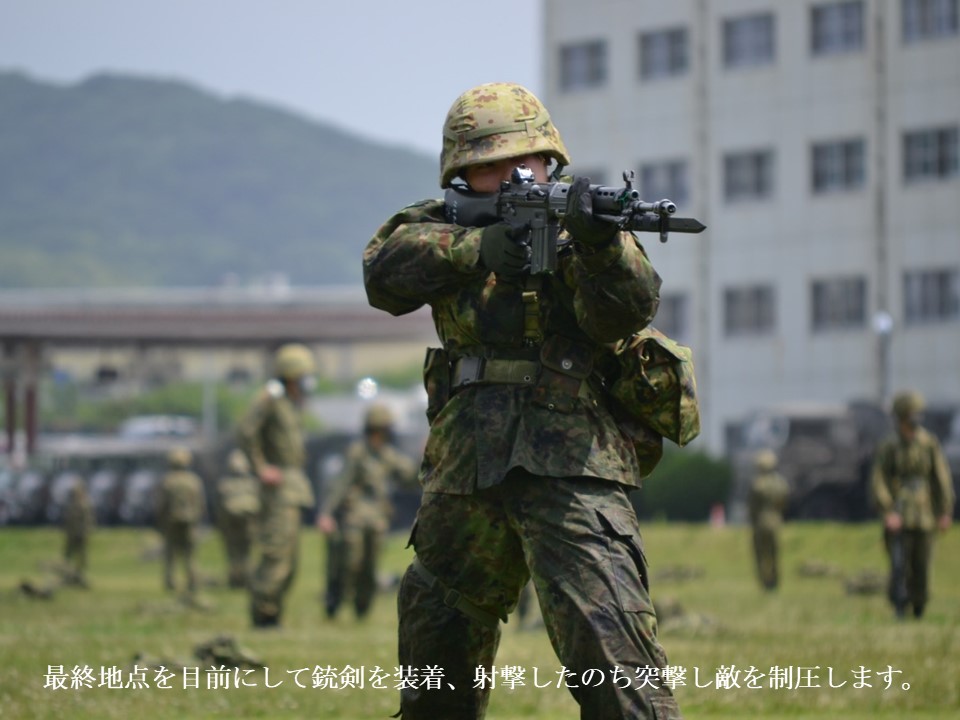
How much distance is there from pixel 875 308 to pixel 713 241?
546cm

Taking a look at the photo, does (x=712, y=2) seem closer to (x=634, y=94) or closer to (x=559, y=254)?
(x=634, y=94)

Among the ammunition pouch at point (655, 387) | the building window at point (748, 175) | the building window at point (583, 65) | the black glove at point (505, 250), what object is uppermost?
the building window at point (583, 65)

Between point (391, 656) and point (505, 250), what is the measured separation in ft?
21.5

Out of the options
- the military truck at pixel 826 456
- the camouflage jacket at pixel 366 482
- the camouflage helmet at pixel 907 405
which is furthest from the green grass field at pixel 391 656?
the military truck at pixel 826 456

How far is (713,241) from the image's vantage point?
2207 inches

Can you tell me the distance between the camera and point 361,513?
841 inches

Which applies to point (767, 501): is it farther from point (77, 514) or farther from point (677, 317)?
point (677, 317)

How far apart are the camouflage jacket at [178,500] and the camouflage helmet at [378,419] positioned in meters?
9.80

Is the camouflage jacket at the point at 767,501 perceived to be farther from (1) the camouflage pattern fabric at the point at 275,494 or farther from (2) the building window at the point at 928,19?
(2) the building window at the point at 928,19

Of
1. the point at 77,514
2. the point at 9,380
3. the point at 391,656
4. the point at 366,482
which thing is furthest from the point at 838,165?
the point at 391,656

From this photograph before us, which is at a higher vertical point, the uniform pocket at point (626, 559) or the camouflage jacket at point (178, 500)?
the uniform pocket at point (626, 559)

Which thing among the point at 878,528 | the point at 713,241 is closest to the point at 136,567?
the point at 878,528

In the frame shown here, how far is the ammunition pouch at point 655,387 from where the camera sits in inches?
278

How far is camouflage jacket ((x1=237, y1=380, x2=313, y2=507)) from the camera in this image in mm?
17531
